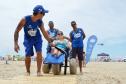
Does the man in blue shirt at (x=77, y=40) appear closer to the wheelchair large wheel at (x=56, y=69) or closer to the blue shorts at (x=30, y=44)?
the wheelchair large wheel at (x=56, y=69)

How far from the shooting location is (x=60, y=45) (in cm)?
1297

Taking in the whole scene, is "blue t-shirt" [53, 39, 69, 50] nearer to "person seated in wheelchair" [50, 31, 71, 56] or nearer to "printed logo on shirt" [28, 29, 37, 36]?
"person seated in wheelchair" [50, 31, 71, 56]

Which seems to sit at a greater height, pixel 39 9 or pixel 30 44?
pixel 39 9

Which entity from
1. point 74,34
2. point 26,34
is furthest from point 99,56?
point 26,34

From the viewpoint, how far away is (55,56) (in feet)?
40.9

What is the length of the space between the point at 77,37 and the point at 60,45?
4.57ft

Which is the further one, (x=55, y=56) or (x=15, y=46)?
(x=55, y=56)

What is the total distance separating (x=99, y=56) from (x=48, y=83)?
4563cm

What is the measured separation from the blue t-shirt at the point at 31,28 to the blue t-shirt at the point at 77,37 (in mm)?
A: 3213

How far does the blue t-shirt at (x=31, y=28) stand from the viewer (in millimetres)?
10834

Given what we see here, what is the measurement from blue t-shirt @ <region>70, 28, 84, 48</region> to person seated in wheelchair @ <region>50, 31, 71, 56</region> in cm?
78

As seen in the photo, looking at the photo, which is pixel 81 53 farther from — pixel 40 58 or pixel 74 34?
pixel 40 58

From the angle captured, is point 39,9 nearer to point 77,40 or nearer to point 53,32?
point 53,32

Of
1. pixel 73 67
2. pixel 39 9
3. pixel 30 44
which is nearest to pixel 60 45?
pixel 73 67
